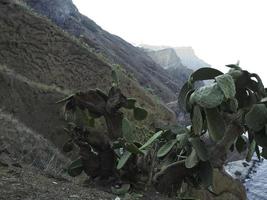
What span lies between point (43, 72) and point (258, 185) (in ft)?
33.3

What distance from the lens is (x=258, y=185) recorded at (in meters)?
19.1

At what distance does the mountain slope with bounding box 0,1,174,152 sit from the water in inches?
168

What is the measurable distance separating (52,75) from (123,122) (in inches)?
393

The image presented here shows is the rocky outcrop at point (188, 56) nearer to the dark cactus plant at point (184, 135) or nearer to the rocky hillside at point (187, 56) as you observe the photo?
the rocky hillside at point (187, 56)

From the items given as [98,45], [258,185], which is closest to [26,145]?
[258,185]

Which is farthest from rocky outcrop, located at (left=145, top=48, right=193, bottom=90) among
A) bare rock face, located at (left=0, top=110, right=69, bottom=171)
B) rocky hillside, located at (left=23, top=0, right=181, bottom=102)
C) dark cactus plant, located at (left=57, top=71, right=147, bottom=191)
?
dark cactus plant, located at (left=57, top=71, right=147, bottom=191)

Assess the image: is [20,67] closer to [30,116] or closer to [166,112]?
[30,116]

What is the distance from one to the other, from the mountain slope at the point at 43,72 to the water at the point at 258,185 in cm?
427

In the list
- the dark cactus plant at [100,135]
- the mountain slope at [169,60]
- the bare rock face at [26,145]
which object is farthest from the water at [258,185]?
the mountain slope at [169,60]

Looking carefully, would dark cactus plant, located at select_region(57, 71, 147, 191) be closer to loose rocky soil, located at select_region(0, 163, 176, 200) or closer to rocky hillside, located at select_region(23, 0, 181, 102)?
loose rocky soil, located at select_region(0, 163, 176, 200)

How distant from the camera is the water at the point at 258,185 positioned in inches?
679

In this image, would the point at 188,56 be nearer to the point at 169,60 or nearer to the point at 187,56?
the point at 187,56

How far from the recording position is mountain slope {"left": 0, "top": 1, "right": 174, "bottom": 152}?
42.0 ft

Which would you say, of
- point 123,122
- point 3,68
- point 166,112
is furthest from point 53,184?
point 166,112
